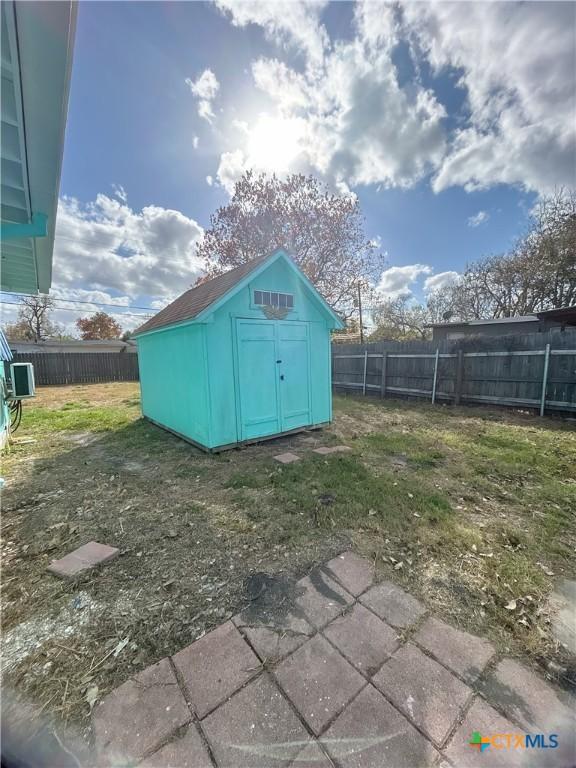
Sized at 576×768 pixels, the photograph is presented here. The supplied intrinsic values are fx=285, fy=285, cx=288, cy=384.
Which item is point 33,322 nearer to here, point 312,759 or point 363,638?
point 363,638

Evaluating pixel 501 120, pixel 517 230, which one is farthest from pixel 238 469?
pixel 517 230

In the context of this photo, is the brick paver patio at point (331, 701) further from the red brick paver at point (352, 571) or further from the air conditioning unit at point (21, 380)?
the air conditioning unit at point (21, 380)

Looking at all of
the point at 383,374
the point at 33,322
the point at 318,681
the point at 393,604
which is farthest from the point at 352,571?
the point at 33,322

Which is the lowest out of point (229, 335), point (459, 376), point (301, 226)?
point (459, 376)

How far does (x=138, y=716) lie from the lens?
A: 4.09 feet

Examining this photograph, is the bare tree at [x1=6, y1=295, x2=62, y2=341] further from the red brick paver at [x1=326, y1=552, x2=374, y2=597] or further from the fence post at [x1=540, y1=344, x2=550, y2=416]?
the fence post at [x1=540, y1=344, x2=550, y2=416]

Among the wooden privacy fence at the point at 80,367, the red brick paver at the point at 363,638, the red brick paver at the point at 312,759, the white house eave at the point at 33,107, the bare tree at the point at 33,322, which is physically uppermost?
the bare tree at the point at 33,322

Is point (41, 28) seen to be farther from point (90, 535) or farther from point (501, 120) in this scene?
point (501, 120)

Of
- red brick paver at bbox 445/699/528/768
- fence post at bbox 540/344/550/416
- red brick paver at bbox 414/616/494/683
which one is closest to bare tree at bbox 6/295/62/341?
red brick paver at bbox 414/616/494/683

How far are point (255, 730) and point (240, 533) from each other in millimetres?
1454

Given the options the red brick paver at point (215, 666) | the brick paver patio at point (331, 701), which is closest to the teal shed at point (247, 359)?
the red brick paver at point (215, 666)

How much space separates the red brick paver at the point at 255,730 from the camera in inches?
43.7

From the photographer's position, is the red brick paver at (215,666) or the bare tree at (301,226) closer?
the red brick paver at (215,666)

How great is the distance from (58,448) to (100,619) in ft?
14.6
